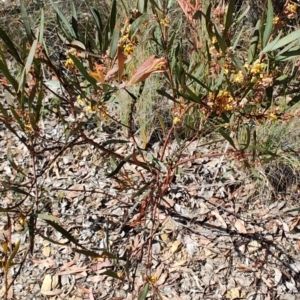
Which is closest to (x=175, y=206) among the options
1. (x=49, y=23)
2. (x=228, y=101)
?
(x=228, y=101)

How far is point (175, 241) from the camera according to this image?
162 cm

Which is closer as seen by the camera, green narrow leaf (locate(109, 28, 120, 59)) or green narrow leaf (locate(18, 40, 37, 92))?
green narrow leaf (locate(18, 40, 37, 92))

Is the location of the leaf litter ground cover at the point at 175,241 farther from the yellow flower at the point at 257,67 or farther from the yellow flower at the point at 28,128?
the yellow flower at the point at 257,67

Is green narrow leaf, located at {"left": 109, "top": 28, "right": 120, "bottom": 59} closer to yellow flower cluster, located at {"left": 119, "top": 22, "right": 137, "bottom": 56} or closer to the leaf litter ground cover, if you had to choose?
yellow flower cluster, located at {"left": 119, "top": 22, "right": 137, "bottom": 56}

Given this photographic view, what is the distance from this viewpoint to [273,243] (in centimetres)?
162

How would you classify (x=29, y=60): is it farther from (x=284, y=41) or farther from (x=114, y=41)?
(x=284, y=41)

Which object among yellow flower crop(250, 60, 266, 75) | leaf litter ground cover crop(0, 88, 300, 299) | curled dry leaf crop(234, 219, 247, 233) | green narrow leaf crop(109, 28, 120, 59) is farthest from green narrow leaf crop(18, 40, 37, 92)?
curled dry leaf crop(234, 219, 247, 233)

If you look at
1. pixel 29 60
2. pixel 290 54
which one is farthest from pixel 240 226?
pixel 29 60

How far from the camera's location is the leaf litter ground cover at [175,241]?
4.96 ft

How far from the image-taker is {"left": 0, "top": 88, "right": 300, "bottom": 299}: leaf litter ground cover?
1.51 meters

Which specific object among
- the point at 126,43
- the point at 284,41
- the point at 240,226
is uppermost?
the point at 126,43

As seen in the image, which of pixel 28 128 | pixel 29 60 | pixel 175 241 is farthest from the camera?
pixel 175 241

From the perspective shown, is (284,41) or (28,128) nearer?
(284,41)

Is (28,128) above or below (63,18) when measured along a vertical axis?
below
